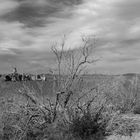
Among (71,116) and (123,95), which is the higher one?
(123,95)

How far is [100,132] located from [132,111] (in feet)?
11.9

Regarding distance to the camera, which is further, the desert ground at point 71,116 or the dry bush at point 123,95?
the dry bush at point 123,95

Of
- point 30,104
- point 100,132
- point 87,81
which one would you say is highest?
point 87,81

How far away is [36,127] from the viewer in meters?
12.5

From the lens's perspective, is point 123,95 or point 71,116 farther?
point 123,95

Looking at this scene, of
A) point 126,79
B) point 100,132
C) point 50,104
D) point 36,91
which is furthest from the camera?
point 126,79

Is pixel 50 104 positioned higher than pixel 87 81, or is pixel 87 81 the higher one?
pixel 87 81

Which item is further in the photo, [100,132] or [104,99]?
[104,99]

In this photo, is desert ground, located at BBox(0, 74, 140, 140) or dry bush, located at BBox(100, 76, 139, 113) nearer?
desert ground, located at BBox(0, 74, 140, 140)

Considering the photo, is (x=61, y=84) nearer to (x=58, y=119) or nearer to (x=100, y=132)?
(x=58, y=119)

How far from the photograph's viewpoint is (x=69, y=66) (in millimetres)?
13023

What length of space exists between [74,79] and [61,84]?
0.53m

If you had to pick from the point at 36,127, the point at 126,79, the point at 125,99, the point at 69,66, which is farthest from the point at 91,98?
the point at 126,79

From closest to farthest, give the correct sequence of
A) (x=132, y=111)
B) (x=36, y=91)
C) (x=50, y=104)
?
(x=50, y=104), (x=36, y=91), (x=132, y=111)
